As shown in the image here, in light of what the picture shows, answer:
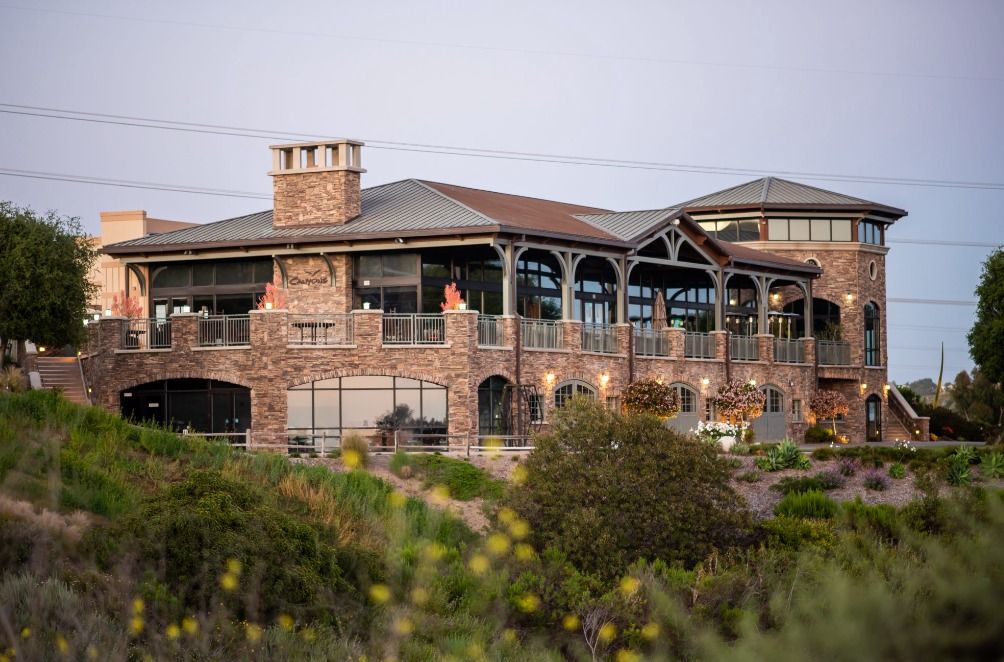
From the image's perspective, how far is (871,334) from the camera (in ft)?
190

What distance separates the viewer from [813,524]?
68.5 feet

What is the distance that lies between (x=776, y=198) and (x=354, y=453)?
33.3 metres

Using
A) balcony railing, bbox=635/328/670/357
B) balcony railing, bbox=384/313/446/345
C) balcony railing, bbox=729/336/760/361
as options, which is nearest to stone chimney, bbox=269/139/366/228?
balcony railing, bbox=384/313/446/345

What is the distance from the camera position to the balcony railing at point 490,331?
124 feet

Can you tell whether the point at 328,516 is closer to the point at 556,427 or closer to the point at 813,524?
the point at 556,427

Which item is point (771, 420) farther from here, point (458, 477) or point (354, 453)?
point (354, 453)

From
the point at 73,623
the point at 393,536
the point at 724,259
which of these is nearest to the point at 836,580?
the point at 73,623

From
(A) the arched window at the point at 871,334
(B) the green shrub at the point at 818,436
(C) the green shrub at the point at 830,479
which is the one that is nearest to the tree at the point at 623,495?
(C) the green shrub at the point at 830,479

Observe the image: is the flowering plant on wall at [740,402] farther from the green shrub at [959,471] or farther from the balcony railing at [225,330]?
the balcony railing at [225,330]

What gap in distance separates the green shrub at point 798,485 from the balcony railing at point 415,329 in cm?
1182

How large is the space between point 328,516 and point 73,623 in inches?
314

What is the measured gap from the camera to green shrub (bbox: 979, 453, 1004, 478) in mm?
28250

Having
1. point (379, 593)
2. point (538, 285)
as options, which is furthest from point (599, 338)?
point (379, 593)

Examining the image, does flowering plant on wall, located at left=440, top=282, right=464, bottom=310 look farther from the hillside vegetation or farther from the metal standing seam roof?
the metal standing seam roof
